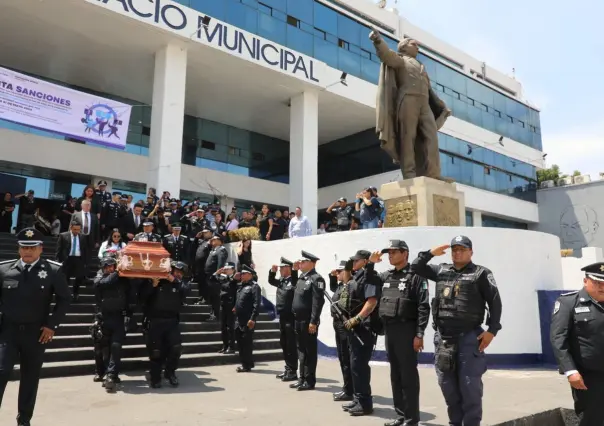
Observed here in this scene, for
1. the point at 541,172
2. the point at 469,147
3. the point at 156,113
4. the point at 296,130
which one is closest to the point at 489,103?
the point at 469,147

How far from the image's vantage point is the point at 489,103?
88.0 feet

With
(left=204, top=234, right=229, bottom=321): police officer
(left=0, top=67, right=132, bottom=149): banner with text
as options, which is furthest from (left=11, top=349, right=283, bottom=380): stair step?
(left=0, top=67, right=132, bottom=149): banner with text

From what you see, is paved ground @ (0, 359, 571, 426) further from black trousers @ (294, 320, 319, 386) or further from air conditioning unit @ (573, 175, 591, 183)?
air conditioning unit @ (573, 175, 591, 183)

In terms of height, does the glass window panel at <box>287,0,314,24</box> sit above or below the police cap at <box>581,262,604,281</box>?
above

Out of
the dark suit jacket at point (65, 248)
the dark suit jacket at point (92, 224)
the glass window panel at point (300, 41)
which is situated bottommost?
the dark suit jacket at point (65, 248)

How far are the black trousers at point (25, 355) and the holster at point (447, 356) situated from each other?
345cm

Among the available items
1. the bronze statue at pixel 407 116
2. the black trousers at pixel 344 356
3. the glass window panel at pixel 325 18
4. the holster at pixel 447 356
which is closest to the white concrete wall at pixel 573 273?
the bronze statue at pixel 407 116

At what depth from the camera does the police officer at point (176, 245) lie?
10250 millimetres

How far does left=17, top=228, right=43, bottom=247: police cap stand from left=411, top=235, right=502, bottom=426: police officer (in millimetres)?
3635

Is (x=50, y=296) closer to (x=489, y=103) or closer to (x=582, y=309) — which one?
(x=582, y=309)

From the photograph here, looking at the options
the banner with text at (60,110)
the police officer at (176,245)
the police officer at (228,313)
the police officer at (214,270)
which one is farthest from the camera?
the banner with text at (60,110)

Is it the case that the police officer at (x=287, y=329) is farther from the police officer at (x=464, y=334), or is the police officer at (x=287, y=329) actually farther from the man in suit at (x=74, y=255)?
the man in suit at (x=74, y=255)

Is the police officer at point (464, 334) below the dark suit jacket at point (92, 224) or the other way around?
below

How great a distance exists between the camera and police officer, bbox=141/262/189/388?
6414 mm
